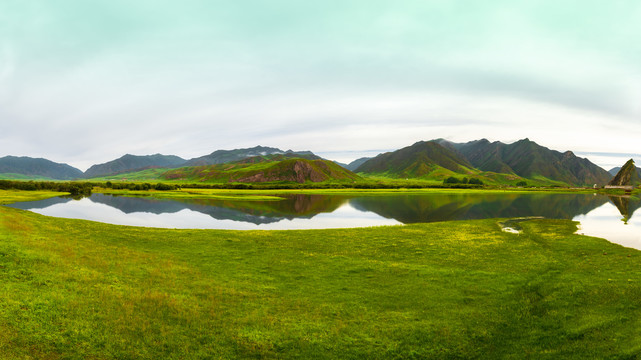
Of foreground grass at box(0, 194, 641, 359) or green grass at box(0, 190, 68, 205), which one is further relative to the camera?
green grass at box(0, 190, 68, 205)

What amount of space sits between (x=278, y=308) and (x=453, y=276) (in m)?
16.2

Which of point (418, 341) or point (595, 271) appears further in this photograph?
point (595, 271)

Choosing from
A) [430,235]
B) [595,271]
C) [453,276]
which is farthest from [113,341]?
[430,235]

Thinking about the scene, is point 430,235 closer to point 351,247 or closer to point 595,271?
point 351,247

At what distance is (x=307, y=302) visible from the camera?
2012 cm

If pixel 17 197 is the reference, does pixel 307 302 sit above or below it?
below

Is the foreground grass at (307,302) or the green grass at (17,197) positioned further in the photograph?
the green grass at (17,197)

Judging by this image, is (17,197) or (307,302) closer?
(307,302)

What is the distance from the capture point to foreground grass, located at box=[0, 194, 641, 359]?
14739 mm

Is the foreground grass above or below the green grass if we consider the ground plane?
below

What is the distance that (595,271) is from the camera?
2628cm

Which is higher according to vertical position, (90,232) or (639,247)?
(90,232)

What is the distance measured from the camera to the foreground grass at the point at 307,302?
14.7 metres

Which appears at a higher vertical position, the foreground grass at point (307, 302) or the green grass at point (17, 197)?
the green grass at point (17, 197)
